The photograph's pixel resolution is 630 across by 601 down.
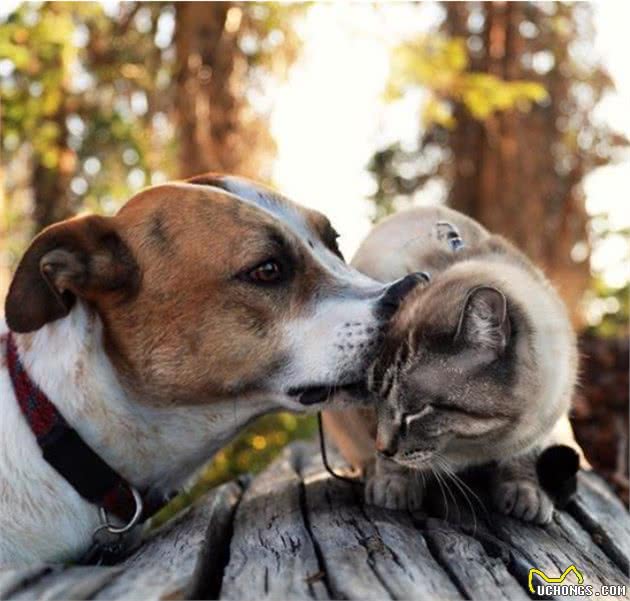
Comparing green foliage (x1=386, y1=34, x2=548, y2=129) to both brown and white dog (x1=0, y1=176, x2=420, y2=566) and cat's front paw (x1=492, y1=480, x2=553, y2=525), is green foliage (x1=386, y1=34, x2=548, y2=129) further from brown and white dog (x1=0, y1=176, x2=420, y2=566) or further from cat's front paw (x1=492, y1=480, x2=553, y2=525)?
cat's front paw (x1=492, y1=480, x2=553, y2=525)

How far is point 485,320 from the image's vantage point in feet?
9.39

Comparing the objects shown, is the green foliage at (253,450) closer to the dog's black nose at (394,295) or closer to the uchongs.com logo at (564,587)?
the dog's black nose at (394,295)

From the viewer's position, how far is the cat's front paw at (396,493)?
306cm

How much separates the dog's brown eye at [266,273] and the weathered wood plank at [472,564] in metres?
0.90

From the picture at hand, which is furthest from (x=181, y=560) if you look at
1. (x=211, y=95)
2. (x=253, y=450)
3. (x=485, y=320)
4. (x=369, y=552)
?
(x=211, y=95)

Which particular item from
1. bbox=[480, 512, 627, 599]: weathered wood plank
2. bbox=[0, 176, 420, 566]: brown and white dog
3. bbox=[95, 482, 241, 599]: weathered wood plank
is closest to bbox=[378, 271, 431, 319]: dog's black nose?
bbox=[0, 176, 420, 566]: brown and white dog

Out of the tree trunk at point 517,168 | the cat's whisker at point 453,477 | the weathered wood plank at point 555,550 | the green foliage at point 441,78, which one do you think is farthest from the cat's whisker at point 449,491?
the tree trunk at point 517,168

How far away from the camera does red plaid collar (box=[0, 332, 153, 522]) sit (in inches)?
109

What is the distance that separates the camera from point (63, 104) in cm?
905

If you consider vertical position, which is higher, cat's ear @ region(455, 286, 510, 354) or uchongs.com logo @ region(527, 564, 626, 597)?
cat's ear @ region(455, 286, 510, 354)

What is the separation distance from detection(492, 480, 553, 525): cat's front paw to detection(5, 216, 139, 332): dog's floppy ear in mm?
1389

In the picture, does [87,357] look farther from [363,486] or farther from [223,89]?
[223,89]

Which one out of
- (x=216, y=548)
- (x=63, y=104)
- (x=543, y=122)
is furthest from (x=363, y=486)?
(x=543, y=122)

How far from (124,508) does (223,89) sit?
5.18m
